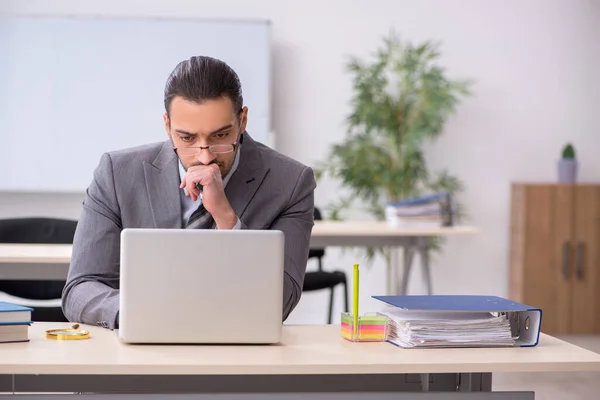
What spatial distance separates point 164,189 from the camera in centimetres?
217

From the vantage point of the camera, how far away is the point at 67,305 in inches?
79.1

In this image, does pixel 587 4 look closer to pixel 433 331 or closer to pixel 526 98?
pixel 526 98

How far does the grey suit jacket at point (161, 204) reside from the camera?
206 cm

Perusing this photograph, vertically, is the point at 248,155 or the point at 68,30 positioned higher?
the point at 68,30

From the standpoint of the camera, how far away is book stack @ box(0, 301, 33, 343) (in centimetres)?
166

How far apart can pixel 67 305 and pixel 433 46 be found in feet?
15.1

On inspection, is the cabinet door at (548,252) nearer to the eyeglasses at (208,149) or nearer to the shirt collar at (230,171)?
the shirt collar at (230,171)

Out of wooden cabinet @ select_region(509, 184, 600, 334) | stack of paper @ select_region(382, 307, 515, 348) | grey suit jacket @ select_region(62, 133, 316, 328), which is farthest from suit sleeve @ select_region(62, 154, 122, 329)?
wooden cabinet @ select_region(509, 184, 600, 334)

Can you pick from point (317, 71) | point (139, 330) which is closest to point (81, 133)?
point (317, 71)

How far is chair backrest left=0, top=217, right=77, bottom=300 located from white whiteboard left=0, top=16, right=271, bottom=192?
1859 mm

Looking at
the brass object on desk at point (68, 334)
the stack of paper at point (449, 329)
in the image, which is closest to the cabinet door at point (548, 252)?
the stack of paper at point (449, 329)

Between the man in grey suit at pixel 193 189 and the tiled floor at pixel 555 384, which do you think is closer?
the man in grey suit at pixel 193 189

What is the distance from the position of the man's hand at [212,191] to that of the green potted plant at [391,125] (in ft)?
12.1

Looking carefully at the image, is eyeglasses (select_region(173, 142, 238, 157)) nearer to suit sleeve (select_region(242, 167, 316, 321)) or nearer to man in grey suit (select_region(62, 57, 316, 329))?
man in grey suit (select_region(62, 57, 316, 329))
